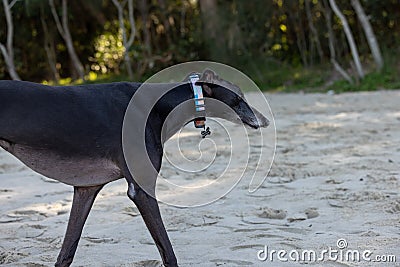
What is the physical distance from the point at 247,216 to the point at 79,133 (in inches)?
71.3

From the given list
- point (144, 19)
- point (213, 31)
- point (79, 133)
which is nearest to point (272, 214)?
point (79, 133)

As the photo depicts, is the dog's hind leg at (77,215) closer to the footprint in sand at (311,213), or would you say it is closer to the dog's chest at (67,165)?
the dog's chest at (67,165)

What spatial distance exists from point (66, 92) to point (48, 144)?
28cm

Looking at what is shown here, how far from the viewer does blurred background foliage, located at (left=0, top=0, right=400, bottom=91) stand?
49.4ft

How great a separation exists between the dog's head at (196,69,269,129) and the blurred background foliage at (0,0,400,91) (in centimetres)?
960

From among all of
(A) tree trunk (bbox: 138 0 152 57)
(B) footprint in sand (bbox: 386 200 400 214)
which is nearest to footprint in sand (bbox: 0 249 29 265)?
(B) footprint in sand (bbox: 386 200 400 214)

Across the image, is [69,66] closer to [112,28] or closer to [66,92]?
[112,28]

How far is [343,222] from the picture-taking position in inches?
171

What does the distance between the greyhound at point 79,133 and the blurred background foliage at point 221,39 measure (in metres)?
10.1

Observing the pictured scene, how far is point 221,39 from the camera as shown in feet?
50.6

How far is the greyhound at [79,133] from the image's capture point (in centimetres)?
309

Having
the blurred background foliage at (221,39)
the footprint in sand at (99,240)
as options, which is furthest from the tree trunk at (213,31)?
the footprint in sand at (99,240)

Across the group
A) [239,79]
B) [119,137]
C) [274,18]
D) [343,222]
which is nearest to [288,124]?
[343,222]

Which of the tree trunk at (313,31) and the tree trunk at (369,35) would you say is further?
the tree trunk at (313,31)
